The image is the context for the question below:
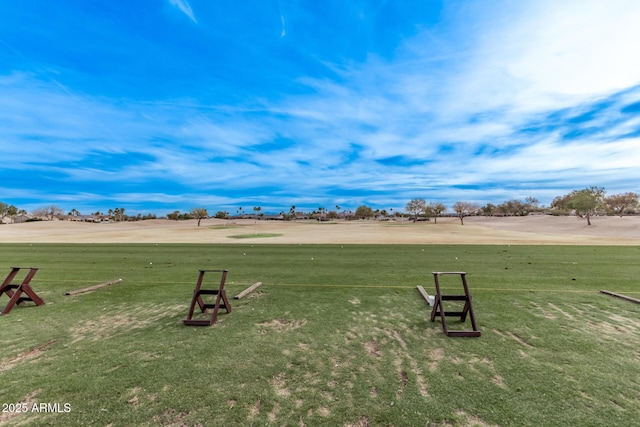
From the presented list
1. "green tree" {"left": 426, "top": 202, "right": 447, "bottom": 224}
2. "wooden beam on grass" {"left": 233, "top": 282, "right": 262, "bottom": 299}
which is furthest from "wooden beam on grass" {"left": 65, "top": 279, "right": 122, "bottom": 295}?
"green tree" {"left": 426, "top": 202, "right": 447, "bottom": 224}

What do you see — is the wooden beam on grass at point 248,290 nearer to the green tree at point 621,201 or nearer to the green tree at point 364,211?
the green tree at point 621,201

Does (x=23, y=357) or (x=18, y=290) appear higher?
(x=18, y=290)

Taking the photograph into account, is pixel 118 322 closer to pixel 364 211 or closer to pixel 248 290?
pixel 248 290

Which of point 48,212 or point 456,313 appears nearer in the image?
point 456,313

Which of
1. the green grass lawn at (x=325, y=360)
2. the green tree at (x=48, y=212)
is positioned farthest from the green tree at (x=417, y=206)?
the green tree at (x=48, y=212)

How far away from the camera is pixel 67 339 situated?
5523mm

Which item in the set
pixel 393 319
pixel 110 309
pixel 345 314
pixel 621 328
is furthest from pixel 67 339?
pixel 621 328

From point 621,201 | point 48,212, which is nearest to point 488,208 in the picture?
point 621,201

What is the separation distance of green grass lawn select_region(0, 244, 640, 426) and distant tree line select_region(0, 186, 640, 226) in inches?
2683

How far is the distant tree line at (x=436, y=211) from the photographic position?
2321 inches

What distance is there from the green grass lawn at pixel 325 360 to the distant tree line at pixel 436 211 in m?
68.1

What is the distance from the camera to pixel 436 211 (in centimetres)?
8762

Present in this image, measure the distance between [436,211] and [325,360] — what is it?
90853 mm

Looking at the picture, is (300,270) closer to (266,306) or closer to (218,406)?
(266,306)
